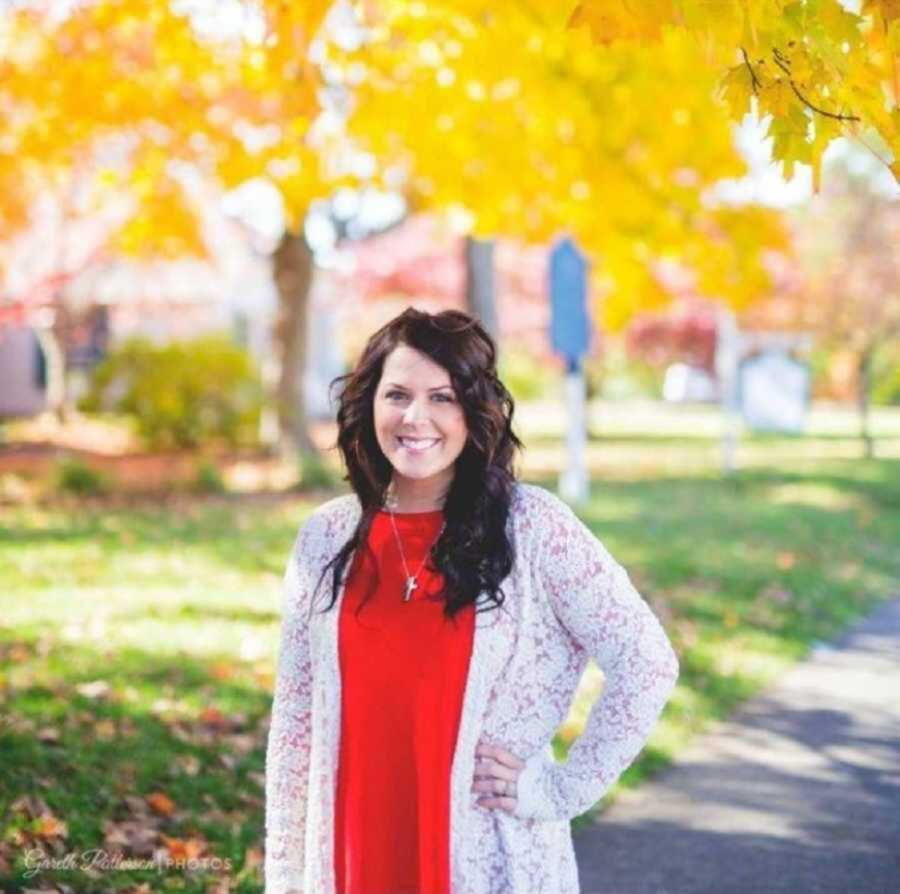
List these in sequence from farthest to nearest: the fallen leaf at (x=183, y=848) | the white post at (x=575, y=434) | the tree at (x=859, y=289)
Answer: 1. the tree at (x=859, y=289)
2. the white post at (x=575, y=434)
3. the fallen leaf at (x=183, y=848)

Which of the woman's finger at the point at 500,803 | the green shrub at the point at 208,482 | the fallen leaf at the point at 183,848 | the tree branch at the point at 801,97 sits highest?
the tree branch at the point at 801,97

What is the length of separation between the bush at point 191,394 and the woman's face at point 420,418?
64.5 feet

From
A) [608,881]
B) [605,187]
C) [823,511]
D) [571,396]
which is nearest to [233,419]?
[571,396]

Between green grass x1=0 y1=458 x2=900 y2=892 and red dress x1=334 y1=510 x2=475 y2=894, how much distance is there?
2.27 meters

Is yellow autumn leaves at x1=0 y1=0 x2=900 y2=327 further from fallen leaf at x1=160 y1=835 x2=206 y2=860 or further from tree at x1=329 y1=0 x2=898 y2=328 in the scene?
fallen leaf at x1=160 y1=835 x2=206 y2=860

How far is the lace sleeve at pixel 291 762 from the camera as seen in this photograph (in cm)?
296

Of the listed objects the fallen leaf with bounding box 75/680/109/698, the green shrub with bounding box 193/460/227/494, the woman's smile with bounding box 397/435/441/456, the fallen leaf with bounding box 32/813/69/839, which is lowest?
the fallen leaf with bounding box 32/813/69/839

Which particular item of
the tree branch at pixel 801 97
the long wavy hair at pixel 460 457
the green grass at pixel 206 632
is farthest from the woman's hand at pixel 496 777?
the green grass at pixel 206 632

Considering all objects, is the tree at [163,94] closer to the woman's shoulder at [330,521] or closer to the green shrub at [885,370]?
the woman's shoulder at [330,521]

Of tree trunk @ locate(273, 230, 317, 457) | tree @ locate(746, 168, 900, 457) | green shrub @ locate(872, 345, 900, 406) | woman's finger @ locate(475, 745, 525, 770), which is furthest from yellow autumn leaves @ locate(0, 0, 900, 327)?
green shrub @ locate(872, 345, 900, 406)

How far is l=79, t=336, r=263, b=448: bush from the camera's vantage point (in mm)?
22438

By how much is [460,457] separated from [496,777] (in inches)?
24.8

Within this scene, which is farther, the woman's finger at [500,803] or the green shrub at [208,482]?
the green shrub at [208,482]

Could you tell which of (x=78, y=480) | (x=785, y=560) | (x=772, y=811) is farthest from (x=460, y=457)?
(x=78, y=480)
